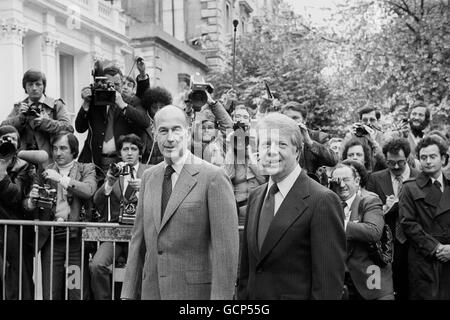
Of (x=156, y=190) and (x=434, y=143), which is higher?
(x=434, y=143)

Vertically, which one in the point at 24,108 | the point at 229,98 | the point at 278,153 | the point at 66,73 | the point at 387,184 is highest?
the point at 66,73

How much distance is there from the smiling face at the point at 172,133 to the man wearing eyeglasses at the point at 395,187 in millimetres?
3080

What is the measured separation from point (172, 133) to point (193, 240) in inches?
27.2

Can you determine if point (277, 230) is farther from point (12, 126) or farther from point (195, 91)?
point (12, 126)

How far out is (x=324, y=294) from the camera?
3666 mm

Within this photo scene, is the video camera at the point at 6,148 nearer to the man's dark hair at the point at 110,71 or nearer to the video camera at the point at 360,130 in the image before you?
the man's dark hair at the point at 110,71

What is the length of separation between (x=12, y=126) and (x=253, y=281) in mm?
3993

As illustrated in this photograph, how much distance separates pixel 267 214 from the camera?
3.96 m

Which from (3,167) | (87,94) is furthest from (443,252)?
(3,167)

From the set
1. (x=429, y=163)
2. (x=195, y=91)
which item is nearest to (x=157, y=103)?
(x=195, y=91)

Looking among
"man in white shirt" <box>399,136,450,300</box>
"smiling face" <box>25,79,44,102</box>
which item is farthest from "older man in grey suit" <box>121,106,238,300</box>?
"smiling face" <box>25,79,44,102</box>

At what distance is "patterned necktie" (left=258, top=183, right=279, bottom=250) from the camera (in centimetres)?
392

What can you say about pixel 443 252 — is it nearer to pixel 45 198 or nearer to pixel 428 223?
pixel 428 223
